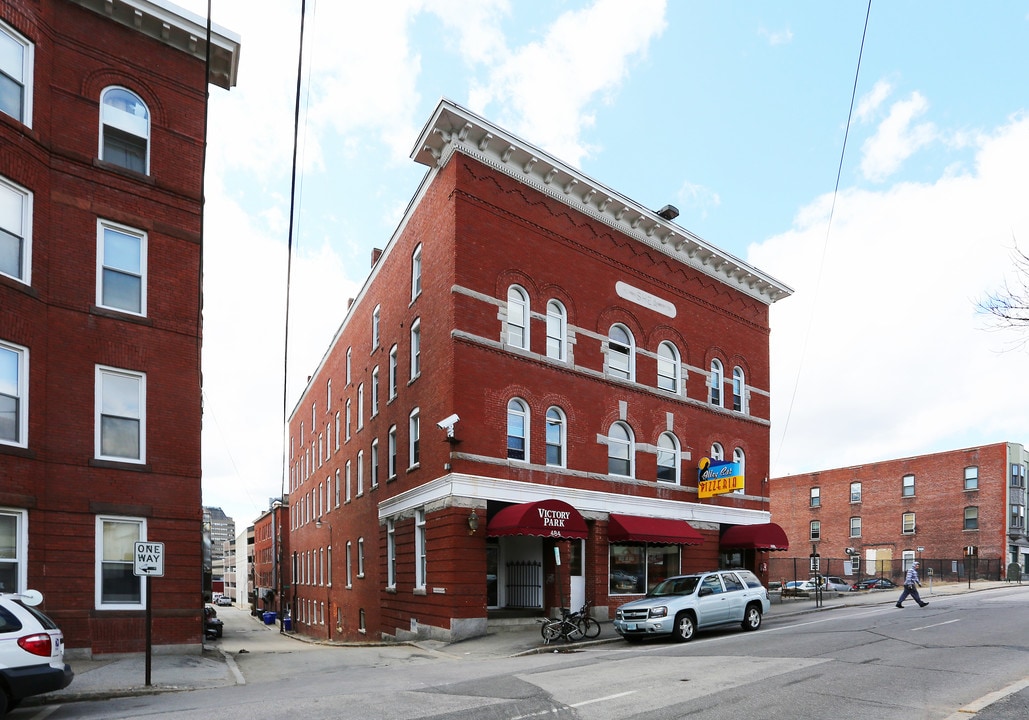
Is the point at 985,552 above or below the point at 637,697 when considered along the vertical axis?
below

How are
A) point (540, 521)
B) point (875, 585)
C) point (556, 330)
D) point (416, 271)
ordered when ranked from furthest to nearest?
point (875, 585), point (416, 271), point (556, 330), point (540, 521)

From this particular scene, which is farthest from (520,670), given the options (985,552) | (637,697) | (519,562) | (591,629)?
(985,552)

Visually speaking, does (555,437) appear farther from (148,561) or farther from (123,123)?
(123,123)

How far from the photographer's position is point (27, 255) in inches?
605

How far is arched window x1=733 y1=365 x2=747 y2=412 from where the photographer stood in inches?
1227

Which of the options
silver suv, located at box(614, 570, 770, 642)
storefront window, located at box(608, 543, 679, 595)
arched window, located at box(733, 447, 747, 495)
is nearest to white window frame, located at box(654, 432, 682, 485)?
storefront window, located at box(608, 543, 679, 595)

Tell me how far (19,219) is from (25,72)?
301 cm

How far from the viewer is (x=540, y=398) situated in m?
23.3

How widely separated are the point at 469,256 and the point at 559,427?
232 inches

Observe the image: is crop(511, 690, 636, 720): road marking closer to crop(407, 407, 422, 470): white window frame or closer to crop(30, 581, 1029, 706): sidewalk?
crop(30, 581, 1029, 706): sidewalk

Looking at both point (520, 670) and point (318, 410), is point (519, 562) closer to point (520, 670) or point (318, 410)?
point (520, 670)

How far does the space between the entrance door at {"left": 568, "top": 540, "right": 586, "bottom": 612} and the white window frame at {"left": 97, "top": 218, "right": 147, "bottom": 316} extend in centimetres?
1334

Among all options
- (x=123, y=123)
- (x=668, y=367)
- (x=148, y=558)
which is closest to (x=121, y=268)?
(x=123, y=123)

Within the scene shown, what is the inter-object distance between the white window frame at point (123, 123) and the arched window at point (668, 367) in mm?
17404
